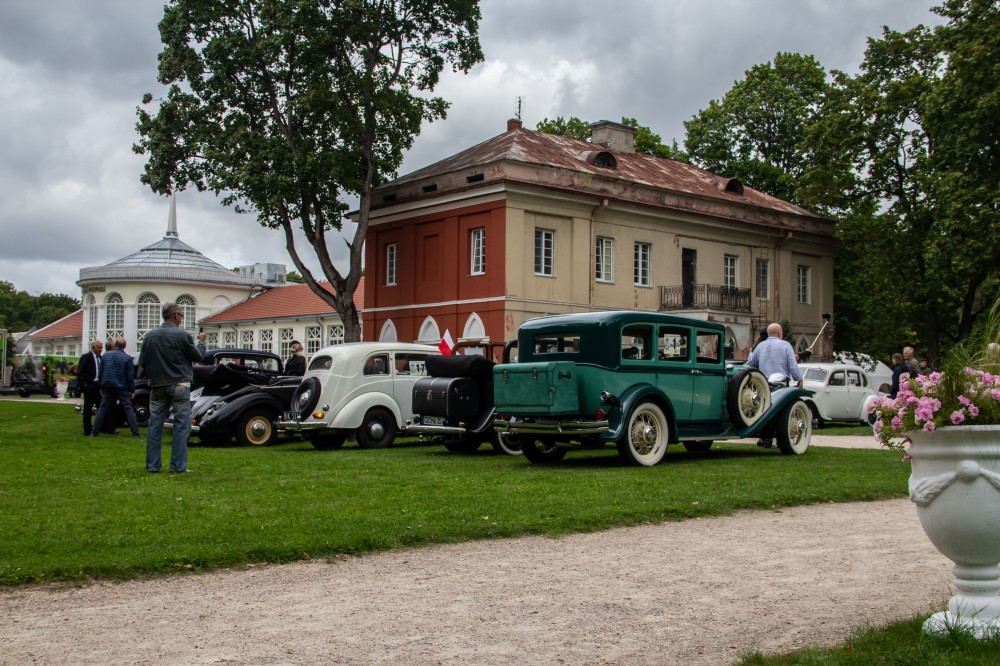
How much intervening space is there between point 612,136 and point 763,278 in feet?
28.2

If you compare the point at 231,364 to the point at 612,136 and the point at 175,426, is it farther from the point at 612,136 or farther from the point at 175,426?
the point at 612,136

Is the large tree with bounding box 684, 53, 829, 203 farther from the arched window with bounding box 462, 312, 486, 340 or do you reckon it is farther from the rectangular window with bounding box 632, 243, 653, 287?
the arched window with bounding box 462, 312, 486, 340

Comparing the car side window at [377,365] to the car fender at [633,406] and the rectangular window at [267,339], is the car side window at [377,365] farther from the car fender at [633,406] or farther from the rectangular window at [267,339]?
the rectangular window at [267,339]

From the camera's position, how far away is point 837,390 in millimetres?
26172

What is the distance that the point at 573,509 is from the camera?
28.2ft

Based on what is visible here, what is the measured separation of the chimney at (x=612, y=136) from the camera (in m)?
42.7

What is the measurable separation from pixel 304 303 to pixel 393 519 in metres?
49.7

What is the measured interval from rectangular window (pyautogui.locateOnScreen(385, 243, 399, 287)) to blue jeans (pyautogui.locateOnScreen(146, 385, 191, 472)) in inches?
1070

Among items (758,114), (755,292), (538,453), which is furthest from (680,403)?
(758,114)

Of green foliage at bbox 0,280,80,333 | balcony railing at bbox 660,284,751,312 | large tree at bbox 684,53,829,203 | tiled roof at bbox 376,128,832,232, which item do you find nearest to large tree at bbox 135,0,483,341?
tiled roof at bbox 376,128,832,232

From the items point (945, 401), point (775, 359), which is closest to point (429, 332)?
point (775, 359)

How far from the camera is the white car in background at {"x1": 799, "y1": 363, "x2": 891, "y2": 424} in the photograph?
85.0 ft

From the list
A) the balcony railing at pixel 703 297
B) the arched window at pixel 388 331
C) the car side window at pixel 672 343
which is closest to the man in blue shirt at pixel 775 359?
the car side window at pixel 672 343

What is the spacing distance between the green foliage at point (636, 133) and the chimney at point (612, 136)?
20.8ft
